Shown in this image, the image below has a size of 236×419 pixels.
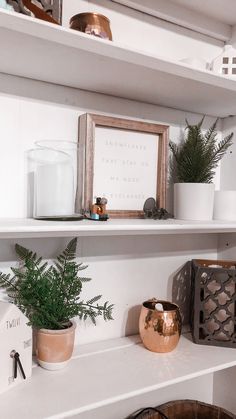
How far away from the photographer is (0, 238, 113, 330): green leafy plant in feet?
3.01

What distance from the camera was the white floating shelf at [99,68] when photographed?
0.71 m

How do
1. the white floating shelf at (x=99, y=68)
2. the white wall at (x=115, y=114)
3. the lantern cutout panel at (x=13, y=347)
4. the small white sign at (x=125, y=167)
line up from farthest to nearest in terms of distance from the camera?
the small white sign at (x=125, y=167)
the white wall at (x=115, y=114)
the lantern cutout panel at (x=13, y=347)
the white floating shelf at (x=99, y=68)

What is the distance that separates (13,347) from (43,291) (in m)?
0.14

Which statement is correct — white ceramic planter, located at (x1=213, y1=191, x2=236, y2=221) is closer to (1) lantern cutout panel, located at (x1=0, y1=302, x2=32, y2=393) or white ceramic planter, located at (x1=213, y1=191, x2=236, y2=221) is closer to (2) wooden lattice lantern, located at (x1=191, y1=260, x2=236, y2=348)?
(2) wooden lattice lantern, located at (x1=191, y1=260, x2=236, y2=348)

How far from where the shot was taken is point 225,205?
1.17 m

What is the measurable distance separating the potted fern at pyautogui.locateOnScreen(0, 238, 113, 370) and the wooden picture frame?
19 centimetres

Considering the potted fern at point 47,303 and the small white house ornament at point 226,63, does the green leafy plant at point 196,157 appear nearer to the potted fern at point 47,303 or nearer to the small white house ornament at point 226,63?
the small white house ornament at point 226,63

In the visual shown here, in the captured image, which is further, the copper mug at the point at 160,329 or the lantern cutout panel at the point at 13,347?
the copper mug at the point at 160,329

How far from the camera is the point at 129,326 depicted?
118 centimetres

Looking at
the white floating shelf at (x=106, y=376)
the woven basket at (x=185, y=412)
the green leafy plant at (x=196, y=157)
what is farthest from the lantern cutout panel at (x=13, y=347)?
the green leafy plant at (x=196, y=157)

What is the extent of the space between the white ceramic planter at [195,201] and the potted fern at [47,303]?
0.37 m

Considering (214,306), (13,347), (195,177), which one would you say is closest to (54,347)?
(13,347)

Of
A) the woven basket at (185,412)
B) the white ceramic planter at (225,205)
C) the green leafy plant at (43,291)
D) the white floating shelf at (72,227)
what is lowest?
the woven basket at (185,412)

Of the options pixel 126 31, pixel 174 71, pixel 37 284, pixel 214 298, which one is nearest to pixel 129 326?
pixel 214 298
